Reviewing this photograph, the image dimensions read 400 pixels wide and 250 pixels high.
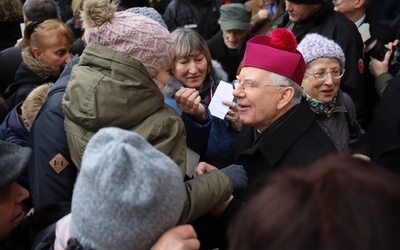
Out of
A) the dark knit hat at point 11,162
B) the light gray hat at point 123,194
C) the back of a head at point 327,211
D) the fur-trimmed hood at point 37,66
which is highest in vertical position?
the back of a head at point 327,211

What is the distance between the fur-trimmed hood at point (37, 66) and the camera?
11.5ft

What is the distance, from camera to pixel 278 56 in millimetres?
2504

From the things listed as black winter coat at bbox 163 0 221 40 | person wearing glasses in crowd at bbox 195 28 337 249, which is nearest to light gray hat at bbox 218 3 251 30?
black winter coat at bbox 163 0 221 40

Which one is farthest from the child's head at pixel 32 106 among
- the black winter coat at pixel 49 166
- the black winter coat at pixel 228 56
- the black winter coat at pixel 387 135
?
the black winter coat at pixel 228 56

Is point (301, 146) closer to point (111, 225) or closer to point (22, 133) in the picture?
point (111, 225)

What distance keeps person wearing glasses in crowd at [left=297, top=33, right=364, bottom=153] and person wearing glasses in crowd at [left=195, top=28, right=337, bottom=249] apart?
0.45m

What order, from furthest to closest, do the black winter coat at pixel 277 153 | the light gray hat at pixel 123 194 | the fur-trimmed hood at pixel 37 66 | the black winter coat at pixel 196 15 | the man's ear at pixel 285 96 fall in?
the black winter coat at pixel 196 15 → the fur-trimmed hood at pixel 37 66 → the man's ear at pixel 285 96 → the black winter coat at pixel 277 153 → the light gray hat at pixel 123 194

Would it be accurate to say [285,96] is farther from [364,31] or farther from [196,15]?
[196,15]

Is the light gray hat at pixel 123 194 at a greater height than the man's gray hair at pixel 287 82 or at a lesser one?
greater

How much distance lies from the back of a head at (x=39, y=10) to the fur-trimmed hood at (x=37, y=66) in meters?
0.86

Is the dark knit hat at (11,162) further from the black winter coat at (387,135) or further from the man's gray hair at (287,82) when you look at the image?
the black winter coat at (387,135)

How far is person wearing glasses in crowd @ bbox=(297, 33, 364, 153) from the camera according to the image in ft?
9.78

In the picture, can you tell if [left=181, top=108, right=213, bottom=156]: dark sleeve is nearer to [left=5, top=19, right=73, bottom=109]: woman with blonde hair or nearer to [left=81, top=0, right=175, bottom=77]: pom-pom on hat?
[left=81, top=0, right=175, bottom=77]: pom-pom on hat

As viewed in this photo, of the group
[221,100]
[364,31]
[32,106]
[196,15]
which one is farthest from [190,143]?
[196,15]
